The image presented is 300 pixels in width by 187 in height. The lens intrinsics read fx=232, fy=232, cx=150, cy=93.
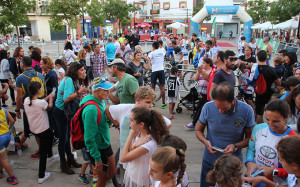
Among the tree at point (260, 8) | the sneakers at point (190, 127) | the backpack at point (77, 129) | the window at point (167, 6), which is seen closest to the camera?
the backpack at point (77, 129)

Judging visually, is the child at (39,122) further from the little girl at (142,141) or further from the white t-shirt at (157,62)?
the white t-shirt at (157,62)

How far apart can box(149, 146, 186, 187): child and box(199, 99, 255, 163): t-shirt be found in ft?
2.62

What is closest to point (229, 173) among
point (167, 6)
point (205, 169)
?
point (205, 169)

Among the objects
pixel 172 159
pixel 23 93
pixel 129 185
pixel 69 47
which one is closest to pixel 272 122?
pixel 172 159

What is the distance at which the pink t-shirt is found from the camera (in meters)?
3.82

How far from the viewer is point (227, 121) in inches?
97.1

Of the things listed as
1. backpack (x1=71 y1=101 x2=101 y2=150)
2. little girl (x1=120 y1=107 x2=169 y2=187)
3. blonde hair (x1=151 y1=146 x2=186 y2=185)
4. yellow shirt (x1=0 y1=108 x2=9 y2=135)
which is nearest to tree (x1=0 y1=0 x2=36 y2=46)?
yellow shirt (x1=0 y1=108 x2=9 y2=135)

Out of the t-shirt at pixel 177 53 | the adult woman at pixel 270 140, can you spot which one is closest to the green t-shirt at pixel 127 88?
the adult woman at pixel 270 140

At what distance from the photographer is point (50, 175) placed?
4.06 metres

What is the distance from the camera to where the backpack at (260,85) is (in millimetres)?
4883

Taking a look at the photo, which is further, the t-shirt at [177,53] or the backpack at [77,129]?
the t-shirt at [177,53]

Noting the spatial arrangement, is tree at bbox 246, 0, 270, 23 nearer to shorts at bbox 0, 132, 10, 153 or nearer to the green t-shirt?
the green t-shirt

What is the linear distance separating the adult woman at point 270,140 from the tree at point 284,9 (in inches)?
962

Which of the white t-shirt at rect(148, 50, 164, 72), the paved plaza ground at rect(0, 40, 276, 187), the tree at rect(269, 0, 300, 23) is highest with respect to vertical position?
the tree at rect(269, 0, 300, 23)
